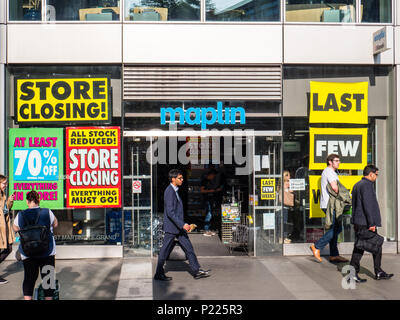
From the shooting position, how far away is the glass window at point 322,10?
10570 mm

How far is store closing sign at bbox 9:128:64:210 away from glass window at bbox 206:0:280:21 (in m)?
4.12

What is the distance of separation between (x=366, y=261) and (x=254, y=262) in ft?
7.43

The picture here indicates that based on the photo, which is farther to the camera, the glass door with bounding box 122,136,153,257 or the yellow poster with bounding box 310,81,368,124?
the yellow poster with bounding box 310,81,368,124

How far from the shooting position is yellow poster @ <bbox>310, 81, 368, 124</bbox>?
34.5 ft

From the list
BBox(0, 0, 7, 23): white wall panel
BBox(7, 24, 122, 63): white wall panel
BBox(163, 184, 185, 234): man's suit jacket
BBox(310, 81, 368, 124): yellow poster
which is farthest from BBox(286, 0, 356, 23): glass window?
BBox(0, 0, 7, 23): white wall panel

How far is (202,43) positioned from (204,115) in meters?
1.52

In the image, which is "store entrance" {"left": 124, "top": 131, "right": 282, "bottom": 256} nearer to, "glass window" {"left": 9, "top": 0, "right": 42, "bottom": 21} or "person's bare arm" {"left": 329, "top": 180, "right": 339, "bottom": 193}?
"person's bare arm" {"left": 329, "top": 180, "right": 339, "bottom": 193}

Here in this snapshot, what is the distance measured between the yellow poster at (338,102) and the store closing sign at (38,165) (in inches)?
214

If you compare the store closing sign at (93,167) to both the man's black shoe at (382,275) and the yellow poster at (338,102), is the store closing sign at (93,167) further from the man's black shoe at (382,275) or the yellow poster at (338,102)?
the man's black shoe at (382,275)

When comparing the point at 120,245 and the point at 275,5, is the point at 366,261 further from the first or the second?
the point at 275,5

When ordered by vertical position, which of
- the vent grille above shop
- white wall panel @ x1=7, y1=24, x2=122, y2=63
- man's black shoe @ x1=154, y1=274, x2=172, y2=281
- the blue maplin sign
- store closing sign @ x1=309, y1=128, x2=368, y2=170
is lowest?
man's black shoe @ x1=154, y1=274, x2=172, y2=281

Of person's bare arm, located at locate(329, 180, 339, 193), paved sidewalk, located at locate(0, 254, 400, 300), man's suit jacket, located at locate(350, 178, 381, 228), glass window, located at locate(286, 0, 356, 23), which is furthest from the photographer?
glass window, located at locate(286, 0, 356, 23)

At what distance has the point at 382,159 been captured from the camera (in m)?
10.8

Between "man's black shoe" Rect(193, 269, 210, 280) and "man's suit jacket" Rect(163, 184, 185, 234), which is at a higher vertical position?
"man's suit jacket" Rect(163, 184, 185, 234)
